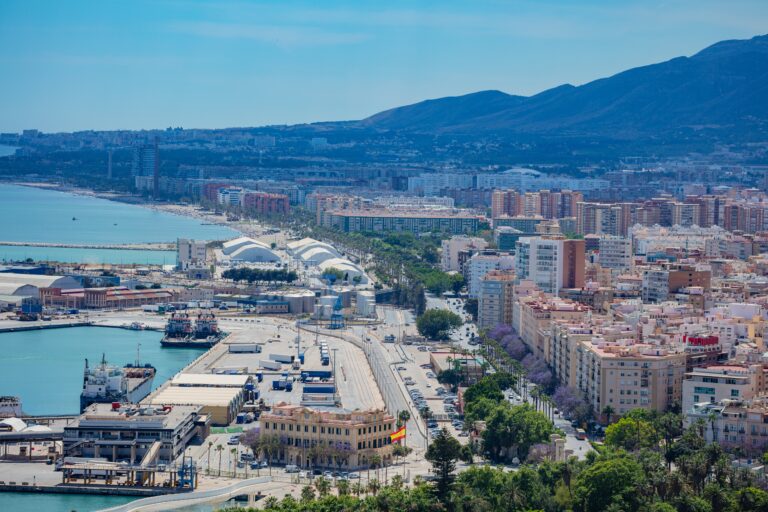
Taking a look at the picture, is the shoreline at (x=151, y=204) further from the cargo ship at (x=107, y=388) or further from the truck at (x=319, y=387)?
the cargo ship at (x=107, y=388)

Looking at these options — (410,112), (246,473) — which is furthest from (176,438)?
(410,112)

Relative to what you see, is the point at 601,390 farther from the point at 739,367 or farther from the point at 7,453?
the point at 7,453

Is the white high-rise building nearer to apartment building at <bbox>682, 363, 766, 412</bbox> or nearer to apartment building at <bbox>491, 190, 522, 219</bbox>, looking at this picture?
apartment building at <bbox>491, 190, 522, 219</bbox>

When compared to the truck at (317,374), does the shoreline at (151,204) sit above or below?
above

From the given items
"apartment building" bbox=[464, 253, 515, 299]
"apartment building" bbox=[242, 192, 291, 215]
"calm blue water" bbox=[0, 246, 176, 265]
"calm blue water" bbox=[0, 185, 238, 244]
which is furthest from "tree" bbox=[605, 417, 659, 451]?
"apartment building" bbox=[242, 192, 291, 215]

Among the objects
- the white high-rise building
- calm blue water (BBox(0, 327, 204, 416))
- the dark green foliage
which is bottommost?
calm blue water (BBox(0, 327, 204, 416))

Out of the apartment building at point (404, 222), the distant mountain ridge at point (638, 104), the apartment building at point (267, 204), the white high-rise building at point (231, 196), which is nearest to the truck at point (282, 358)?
the apartment building at point (404, 222)

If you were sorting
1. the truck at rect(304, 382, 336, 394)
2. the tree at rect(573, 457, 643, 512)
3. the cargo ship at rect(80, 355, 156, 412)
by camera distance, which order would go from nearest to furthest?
the tree at rect(573, 457, 643, 512)
the cargo ship at rect(80, 355, 156, 412)
the truck at rect(304, 382, 336, 394)
